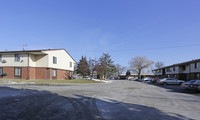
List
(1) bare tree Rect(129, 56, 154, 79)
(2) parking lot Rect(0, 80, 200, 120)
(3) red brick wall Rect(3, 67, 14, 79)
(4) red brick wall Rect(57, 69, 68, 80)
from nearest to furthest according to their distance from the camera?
(2) parking lot Rect(0, 80, 200, 120) < (3) red brick wall Rect(3, 67, 14, 79) < (4) red brick wall Rect(57, 69, 68, 80) < (1) bare tree Rect(129, 56, 154, 79)

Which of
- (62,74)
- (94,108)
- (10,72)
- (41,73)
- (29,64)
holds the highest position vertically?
(29,64)

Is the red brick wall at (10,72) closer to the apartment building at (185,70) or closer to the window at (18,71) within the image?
the window at (18,71)

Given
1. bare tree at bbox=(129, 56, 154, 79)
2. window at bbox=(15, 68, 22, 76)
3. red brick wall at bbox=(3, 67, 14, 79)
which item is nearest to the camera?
window at bbox=(15, 68, 22, 76)

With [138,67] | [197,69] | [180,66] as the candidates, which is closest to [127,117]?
[197,69]

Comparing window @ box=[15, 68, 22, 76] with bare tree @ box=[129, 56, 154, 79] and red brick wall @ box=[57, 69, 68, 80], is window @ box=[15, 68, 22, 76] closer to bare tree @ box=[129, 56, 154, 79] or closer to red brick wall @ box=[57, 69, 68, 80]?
red brick wall @ box=[57, 69, 68, 80]

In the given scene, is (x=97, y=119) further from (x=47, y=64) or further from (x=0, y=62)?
(x=0, y=62)

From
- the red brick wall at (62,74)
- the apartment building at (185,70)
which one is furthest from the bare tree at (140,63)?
the red brick wall at (62,74)

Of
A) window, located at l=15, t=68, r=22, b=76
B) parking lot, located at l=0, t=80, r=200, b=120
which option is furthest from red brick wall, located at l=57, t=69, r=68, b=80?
parking lot, located at l=0, t=80, r=200, b=120

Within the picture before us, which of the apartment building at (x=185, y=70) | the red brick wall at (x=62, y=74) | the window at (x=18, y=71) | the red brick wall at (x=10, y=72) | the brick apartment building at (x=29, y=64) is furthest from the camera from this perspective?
the apartment building at (x=185, y=70)

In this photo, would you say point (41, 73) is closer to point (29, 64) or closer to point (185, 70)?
point (29, 64)

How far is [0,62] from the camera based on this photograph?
31.0 meters

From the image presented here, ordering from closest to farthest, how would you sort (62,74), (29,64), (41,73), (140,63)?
(29,64) < (41,73) < (62,74) < (140,63)

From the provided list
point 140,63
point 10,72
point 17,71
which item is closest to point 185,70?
point 140,63

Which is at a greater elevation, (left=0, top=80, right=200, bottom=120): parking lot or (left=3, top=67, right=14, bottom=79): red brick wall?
(left=3, top=67, right=14, bottom=79): red brick wall
